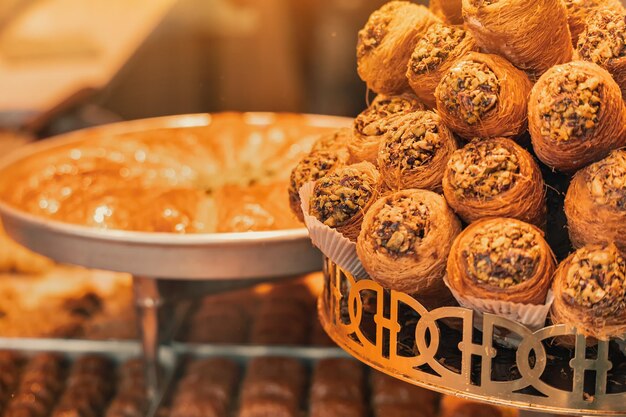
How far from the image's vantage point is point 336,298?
107cm

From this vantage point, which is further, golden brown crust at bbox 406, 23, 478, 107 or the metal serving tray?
the metal serving tray

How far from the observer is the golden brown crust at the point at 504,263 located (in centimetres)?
85

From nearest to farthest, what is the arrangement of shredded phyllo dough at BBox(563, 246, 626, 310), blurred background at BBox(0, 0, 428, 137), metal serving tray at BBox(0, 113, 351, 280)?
shredded phyllo dough at BBox(563, 246, 626, 310) < metal serving tray at BBox(0, 113, 351, 280) < blurred background at BBox(0, 0, 428, 137)

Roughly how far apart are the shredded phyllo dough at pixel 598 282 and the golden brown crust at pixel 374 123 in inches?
12.1

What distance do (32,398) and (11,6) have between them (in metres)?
1.80

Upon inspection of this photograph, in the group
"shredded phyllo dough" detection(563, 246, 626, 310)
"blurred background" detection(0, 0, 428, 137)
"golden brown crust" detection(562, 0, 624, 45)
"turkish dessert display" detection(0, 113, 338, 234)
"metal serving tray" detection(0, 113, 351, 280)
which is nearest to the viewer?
"shredded phyllo dough" detection(563, 246, 626, 310)

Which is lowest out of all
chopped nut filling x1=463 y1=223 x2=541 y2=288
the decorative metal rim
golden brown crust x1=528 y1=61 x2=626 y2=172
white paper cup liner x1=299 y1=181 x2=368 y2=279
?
the decorative metal rim

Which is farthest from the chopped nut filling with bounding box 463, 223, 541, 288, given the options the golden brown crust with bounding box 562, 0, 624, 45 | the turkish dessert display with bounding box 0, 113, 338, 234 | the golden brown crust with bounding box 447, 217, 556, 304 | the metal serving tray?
the turkish dessert display with bounding box 0, 113, 338, 234

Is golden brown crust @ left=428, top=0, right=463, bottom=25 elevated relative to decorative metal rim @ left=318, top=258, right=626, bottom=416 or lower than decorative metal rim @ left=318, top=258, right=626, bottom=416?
elevated

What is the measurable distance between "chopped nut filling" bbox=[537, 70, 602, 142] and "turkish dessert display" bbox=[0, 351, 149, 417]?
1.09 metres

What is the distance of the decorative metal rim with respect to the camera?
880mm

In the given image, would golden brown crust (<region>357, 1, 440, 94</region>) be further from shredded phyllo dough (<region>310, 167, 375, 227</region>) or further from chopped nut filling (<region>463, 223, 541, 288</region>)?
chopped nut filling (<region>463, 223, 541, 288</region>)

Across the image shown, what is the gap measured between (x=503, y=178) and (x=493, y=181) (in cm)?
1

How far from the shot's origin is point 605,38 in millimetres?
942
